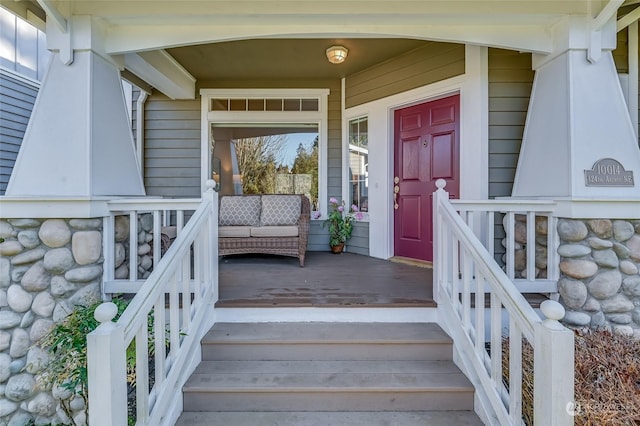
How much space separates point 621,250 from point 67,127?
3941mm

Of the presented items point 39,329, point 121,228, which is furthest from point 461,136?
point 39,329

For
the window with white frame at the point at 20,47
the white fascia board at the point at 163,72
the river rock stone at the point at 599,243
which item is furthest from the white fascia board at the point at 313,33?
the window with white frame at the point at 20,47

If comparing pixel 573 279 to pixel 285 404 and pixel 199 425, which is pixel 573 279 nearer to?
pixel 285 404

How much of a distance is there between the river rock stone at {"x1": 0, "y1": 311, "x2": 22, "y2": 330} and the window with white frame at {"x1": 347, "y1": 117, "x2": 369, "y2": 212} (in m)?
3.67

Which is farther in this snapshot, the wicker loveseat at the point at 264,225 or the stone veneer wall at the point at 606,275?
the wicker loveseat at the point at 264,225

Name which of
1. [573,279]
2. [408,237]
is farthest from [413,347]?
[408,237]

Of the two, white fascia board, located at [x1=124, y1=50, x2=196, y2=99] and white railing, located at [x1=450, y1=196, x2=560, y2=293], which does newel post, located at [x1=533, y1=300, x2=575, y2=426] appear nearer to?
white railing, located at [x1=450, y1=196, x2=560, y2=293]

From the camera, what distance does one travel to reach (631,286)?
243 cm

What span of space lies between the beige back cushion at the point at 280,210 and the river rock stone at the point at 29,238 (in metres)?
2.49

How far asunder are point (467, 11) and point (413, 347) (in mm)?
2369

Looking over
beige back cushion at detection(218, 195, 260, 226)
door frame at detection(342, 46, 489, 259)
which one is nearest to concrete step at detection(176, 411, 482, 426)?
door frame at detection(342, 46, 489, 259)

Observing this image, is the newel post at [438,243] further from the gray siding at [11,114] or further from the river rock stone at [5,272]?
the gray siding at [11,114]

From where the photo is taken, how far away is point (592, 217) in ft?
8.01

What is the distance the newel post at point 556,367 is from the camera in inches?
55.9
